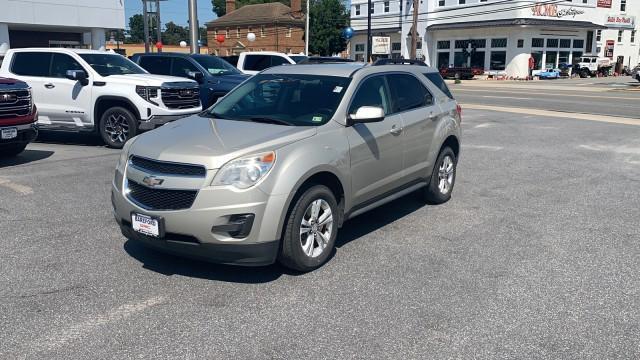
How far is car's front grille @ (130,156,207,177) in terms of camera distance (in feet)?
14.8

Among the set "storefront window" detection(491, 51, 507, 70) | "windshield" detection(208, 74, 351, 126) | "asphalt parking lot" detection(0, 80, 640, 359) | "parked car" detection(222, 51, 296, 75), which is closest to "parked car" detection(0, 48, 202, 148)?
"asphalt parking lot" detection(0, 80, 640, 359)

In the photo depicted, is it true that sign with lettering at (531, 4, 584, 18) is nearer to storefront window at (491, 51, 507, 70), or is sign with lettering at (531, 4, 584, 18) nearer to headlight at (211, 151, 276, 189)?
storefront window at (491, 51, 507, 70)

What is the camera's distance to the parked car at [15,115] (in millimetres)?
9055

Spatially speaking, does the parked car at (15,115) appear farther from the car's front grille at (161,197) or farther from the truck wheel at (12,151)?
the car's front grille at (161,197)

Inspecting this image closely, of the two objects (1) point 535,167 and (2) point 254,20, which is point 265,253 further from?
(2) point 254,20

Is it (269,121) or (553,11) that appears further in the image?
(553,11)

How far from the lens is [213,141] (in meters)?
4.84

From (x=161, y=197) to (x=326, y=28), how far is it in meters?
65.3

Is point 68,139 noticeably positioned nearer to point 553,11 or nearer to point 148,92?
point 148,92

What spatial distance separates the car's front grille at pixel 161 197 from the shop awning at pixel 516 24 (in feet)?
166

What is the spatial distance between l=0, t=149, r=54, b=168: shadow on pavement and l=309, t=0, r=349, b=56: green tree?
5832 cm

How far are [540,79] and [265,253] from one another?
51448mm

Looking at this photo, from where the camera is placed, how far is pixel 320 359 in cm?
362

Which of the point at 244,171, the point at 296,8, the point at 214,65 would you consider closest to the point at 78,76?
the point at 214,65
